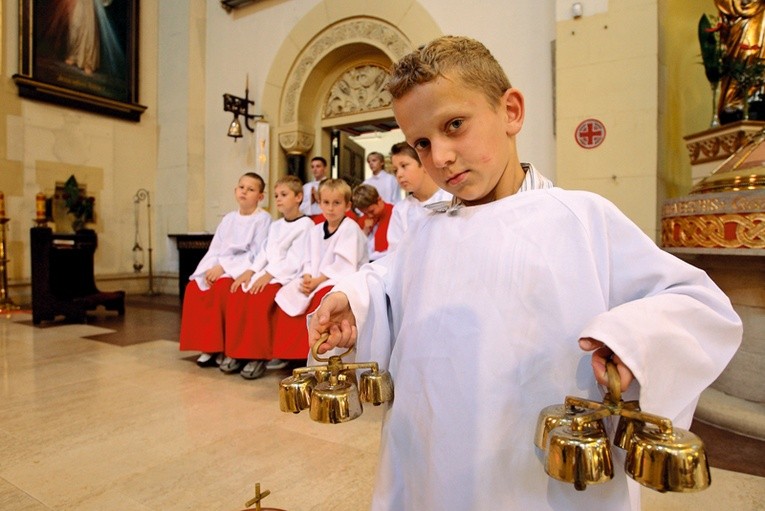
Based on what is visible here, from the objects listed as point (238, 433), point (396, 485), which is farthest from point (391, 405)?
point (238, 433)

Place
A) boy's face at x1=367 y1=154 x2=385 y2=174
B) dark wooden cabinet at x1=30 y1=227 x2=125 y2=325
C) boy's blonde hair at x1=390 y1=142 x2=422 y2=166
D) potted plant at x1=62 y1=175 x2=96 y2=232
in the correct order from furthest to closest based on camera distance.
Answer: potted plant at x1=62 y1=175 x2=96 y2=232, boy's face at x1=367 y1=154 x2=385 y2=174, dark wooden cabinet at x1=30 y1=227 x2=125 y2=325, boy's blonde hair at x1=390 y1=142 x2=422 y2=166

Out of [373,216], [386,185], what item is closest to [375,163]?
[386,185]

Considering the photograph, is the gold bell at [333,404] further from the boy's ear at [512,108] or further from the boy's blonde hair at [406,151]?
the boy's blonde hair at [406,151]

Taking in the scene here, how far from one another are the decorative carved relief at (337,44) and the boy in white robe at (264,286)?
3.61 meters

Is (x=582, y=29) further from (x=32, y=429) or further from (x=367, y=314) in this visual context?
(x=32, y=429)

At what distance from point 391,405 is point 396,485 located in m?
0.15

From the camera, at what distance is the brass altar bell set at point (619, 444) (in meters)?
0.57

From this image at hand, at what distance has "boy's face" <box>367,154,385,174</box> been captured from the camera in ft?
21.7

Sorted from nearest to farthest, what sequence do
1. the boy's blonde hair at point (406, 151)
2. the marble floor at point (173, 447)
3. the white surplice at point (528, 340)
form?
1. the white surplice at point (528, 340)
2. the marble floor at point (173, 447)
3. the boy's blonde hair at point (406, 151)

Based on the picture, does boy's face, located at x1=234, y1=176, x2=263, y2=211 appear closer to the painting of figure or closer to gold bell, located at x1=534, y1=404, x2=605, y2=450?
gold bell, located at x1=534, y1=404, x2=605, y2=450

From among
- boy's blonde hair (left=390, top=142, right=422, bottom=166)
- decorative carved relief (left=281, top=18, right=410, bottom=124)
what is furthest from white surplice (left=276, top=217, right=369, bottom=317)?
decorative carved relief (left=281, top=18, right=410, bottom=124)

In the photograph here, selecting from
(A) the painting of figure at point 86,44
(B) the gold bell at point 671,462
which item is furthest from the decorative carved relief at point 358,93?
(B) the gold bell at point 671,462

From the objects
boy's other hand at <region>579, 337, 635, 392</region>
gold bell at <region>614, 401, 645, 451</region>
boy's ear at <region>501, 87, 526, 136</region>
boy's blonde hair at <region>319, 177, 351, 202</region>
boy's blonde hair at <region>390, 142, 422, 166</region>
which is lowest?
gold bell at <region>614, 401, 645, 451</region>

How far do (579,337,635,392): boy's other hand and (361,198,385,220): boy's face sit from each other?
12.9ft
